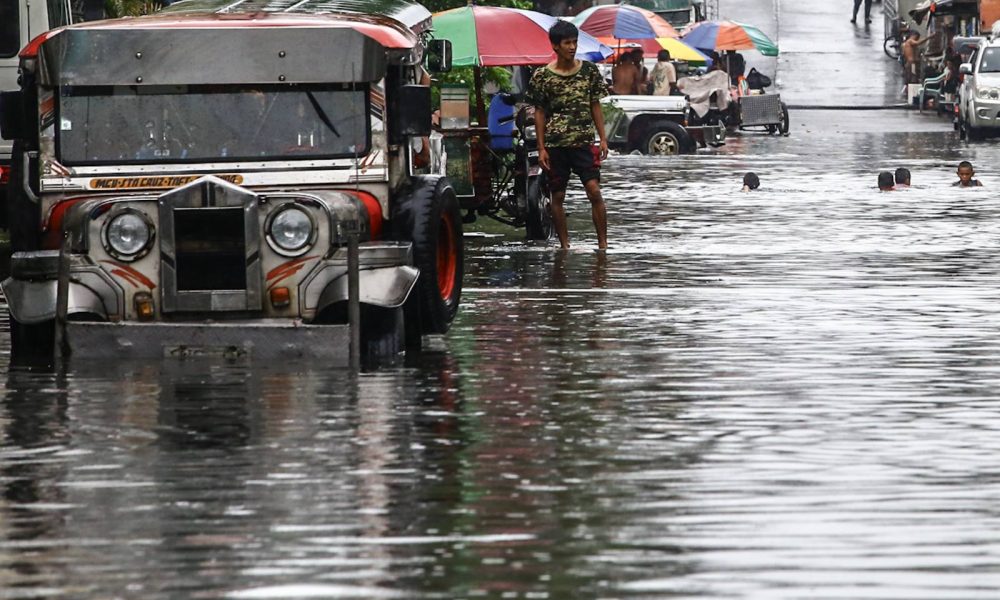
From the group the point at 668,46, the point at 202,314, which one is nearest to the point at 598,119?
the point at 202,314

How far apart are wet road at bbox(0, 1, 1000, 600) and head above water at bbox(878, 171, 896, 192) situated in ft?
34.5

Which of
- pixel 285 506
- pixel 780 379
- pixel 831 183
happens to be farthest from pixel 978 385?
pixel 831 183

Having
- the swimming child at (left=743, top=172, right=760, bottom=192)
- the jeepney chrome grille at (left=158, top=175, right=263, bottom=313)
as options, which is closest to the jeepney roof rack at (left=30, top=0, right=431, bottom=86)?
the jeepney chrome grille at (left=158, top=175, right=263, bottom=313)

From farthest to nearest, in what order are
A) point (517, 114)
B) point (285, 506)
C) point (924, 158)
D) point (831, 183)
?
point (924, 158) < point (831, 183) < point (517, 114) < point (285, 506)

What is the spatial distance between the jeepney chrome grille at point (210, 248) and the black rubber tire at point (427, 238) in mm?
992

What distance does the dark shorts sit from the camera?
18906 mm

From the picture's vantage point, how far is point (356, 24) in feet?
42.6

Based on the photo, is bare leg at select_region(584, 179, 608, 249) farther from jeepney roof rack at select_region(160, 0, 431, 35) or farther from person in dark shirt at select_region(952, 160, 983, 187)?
person in dark shirt at select_region(952, 160, 983, 187)

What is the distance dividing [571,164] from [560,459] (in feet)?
32.7

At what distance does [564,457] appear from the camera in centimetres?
920

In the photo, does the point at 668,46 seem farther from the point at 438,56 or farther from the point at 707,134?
the point at 438,56

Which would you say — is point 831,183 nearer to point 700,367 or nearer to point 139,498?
point 700,367

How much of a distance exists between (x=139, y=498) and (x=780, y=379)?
4.04 meters

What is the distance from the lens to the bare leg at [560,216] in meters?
19.2
